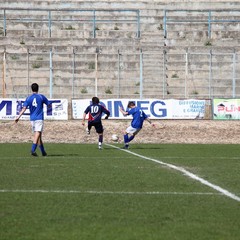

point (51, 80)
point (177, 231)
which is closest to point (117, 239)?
point (177, 231)

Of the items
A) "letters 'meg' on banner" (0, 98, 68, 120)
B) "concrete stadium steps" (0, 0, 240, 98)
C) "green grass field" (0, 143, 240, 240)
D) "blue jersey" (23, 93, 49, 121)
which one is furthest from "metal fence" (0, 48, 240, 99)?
"green grass field" (0, 143, 240, 240)

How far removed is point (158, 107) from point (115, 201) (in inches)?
1091

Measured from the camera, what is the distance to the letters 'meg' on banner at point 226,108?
40938mm

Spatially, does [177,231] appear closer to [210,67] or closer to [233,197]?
[233,197]

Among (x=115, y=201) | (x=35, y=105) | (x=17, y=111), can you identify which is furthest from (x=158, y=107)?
(x=115, y=201)

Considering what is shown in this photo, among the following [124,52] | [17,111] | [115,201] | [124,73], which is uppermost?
[124,52]

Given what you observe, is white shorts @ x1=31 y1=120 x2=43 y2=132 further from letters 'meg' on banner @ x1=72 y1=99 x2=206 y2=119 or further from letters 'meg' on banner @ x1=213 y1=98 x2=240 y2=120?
letters 'meg' on banner @ x1=213 y1=98 x2=240 y2=120

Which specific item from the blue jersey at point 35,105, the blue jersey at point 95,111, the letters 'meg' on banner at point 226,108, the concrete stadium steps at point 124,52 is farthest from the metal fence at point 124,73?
the blue jersey at point 35,105

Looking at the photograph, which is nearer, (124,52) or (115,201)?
(115,201)

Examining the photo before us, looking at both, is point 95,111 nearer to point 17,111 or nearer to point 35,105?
point 35,105

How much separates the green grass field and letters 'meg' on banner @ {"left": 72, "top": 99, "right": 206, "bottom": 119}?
62.5 ft

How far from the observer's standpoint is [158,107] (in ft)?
134

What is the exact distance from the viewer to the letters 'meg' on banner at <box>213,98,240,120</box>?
134ft

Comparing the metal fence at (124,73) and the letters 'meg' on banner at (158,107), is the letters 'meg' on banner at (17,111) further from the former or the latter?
the metal fence at (124,73)
